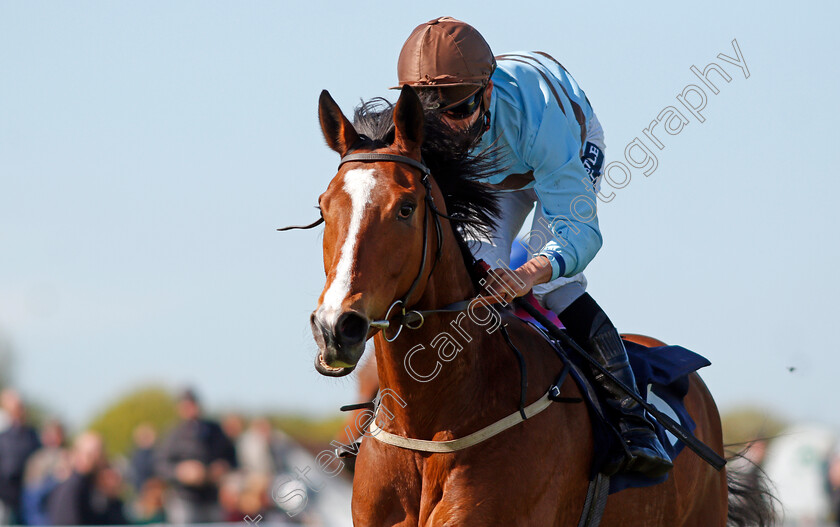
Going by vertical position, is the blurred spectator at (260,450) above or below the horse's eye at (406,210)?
below

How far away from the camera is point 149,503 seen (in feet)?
30.1

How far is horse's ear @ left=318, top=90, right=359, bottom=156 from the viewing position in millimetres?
3785

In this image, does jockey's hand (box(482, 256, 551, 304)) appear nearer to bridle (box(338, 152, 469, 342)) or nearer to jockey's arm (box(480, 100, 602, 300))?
jockey's arm (box(480, 100, 602, 300))

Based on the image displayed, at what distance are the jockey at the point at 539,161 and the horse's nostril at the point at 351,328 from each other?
0.87m

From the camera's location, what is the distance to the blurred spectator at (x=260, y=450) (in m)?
9.26

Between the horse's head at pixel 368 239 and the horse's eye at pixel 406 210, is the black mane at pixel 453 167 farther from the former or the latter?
the horse's eye at pixel 406 210

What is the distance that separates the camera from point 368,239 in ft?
10.8

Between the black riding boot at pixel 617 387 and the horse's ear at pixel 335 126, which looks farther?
the black riding boot at pixel 617 387

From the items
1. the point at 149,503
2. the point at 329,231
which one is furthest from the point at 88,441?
the point at 329,231

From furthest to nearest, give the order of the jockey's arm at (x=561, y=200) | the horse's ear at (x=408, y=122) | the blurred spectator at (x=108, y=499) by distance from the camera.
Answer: the blurred spectator at (x=108, y=499) → the jockey's arm at (x=561, y=200) → the horse's ear at (x=408, y=122)

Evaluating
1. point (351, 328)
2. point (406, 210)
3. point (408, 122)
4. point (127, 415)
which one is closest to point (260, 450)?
point (408, 122)

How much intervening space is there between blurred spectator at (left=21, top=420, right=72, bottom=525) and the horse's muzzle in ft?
21.6

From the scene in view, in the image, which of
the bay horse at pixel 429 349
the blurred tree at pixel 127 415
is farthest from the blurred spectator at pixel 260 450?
the blurred tree at pixel 127 415

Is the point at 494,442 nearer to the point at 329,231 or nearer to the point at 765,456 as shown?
the point at 329,231
